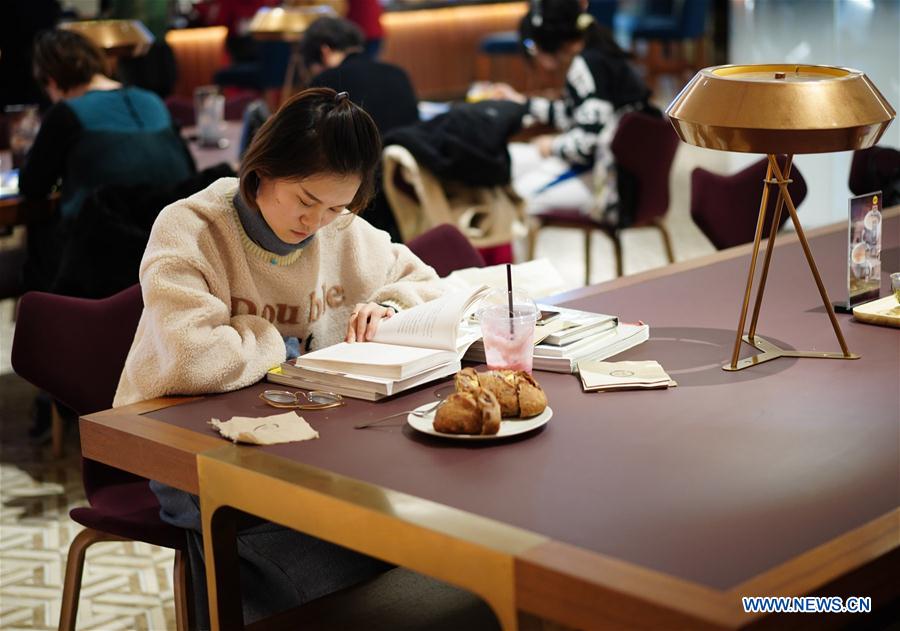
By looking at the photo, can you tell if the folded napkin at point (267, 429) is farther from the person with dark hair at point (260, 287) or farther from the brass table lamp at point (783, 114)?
the brass table lamp at point (783, 114)

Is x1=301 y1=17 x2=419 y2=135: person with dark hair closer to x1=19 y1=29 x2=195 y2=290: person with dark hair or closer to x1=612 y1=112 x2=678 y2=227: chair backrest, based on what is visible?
x1=19 y1=29 x2=195 y2=290: person with dark hair

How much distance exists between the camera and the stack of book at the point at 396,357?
1971 mm

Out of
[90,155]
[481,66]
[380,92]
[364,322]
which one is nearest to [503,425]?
[364,322]

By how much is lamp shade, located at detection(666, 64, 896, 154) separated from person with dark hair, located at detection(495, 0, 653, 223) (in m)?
2.77

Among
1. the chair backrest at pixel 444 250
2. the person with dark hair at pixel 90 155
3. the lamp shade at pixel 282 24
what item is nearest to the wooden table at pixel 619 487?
the chair backrest at pixel 444 250

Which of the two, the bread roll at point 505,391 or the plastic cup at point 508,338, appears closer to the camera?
the bread roll at point 505,391

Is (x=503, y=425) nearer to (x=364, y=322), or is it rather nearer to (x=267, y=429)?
(x=267, y=429)

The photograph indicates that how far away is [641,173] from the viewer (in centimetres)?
467

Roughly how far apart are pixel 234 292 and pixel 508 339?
1.70ft

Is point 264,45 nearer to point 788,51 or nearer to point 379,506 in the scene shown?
point 788,51

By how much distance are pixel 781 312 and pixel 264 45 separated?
796 centimetres

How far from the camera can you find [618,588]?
1.28m

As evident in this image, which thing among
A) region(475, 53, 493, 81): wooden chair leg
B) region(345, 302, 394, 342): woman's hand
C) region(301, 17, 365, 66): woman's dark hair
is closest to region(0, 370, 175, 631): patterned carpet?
region(345, 302, 394, 342): woman's hand

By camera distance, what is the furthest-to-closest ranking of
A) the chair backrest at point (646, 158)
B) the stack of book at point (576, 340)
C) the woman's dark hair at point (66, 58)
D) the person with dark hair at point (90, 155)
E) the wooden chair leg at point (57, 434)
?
the chair backrest at point (646, 158)
the woman's dark hair at point (66, 58)
the person with dark hair at point (90, 155)
the wooden chair leg at point (57, 434)
the stack of book at point (576, 340)
